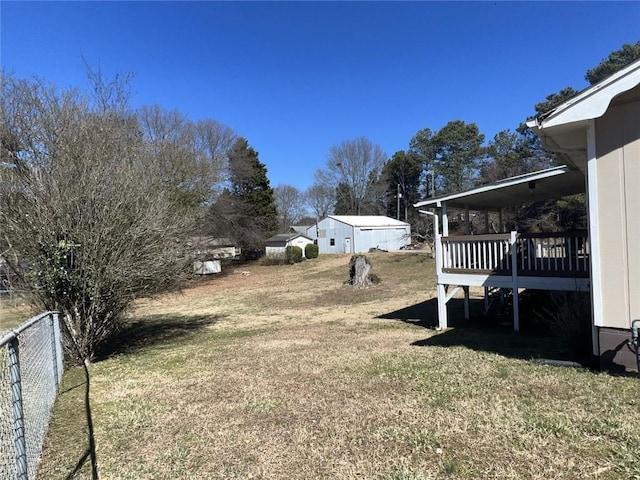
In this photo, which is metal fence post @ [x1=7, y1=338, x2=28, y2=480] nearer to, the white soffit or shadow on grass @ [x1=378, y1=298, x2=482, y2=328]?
the white soffit

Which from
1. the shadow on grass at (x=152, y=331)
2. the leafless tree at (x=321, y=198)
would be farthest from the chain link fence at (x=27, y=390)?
the leafless tree at (x=321, y=198)

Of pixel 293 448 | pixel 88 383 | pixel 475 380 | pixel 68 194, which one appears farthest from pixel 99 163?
pixel 475 380

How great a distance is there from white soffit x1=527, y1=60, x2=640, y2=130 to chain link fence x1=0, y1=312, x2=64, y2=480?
5.44 meters

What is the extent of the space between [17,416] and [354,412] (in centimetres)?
269

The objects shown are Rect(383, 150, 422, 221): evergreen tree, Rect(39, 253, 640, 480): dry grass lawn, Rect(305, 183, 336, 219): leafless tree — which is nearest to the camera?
Rect(39, 253, 640, 480): dry grass lawn

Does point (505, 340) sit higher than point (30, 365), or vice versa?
point (30, 365)

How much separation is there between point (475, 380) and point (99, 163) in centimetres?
704

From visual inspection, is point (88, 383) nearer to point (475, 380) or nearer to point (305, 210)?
point (475, 380)

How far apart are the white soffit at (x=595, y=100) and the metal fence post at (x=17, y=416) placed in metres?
5.49

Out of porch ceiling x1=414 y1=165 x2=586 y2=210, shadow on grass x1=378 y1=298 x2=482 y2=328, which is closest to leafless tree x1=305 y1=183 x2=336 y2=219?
shadow on grass x1=378 y1=298 x2=482 y2=328

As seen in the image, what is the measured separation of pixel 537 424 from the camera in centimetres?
350

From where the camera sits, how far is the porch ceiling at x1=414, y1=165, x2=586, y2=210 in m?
7.97

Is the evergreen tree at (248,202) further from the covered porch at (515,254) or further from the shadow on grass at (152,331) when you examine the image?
the covered porch at (515,254)

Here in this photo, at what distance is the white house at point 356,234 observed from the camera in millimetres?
41650
